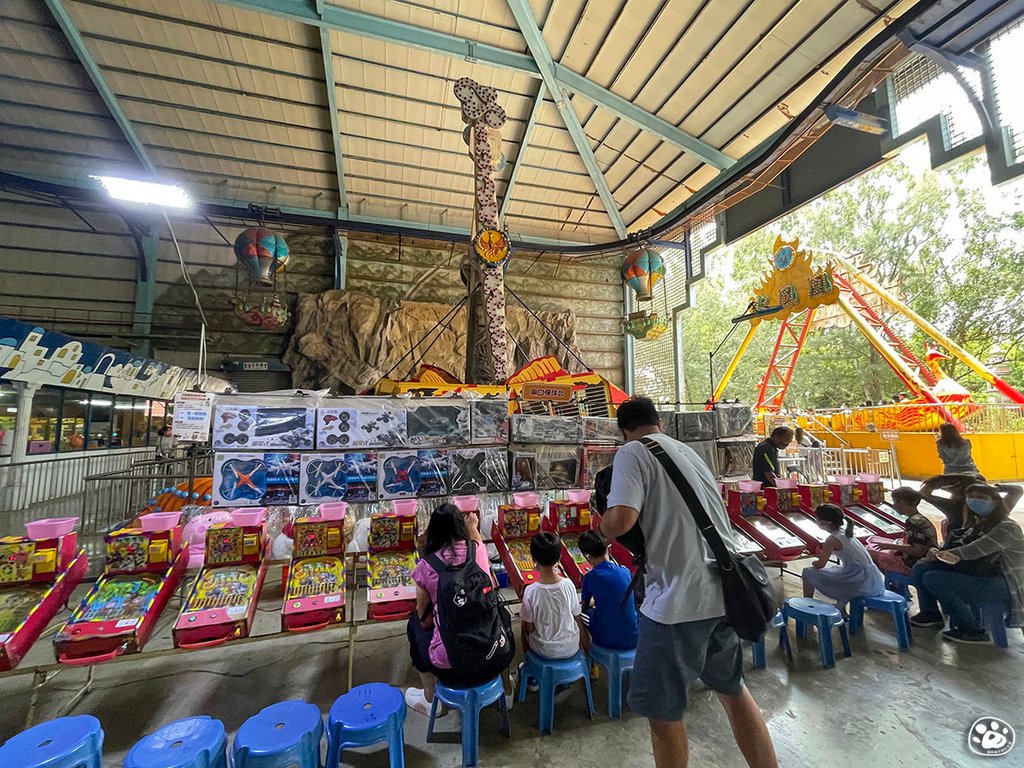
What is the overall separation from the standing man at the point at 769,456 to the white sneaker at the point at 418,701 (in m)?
3.80

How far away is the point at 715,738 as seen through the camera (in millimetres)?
2359

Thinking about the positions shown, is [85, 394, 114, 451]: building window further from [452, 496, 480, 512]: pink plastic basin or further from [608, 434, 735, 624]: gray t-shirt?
[608, 434, 735, 624]: gray t-shirt

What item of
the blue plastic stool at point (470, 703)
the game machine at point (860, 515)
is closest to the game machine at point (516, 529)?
the blue plastic stool at point (470, 703)

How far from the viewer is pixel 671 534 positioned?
1.84m

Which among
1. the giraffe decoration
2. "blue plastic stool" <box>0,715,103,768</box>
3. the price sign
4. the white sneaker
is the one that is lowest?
the white sneaker

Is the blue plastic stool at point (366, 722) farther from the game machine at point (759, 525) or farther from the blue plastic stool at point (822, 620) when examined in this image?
the game machine at point (759, 525)

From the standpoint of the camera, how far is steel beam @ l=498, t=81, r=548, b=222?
33.0ft

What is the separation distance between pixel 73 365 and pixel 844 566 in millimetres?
10412

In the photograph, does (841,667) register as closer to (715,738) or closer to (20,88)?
(715,738)

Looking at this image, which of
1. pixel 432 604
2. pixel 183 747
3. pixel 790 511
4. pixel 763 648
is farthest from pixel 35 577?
pixel 790 511

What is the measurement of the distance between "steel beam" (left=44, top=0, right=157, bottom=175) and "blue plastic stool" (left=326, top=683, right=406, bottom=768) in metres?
12.1

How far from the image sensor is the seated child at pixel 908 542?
12.0 feet

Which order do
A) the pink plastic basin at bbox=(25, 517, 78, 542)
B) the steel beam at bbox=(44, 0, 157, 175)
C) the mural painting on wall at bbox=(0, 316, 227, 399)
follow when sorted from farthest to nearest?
the steel beam at bbox=(44, 0, 157, 175) → the mural painting on wall at bbox=(0, 316, 227, 399) → the pink plastic basin at bbox=(25, 517, 78, 542)

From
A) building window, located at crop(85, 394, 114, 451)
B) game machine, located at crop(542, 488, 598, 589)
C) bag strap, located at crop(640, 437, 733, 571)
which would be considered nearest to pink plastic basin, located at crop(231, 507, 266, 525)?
game machine, located at crop(542, 488, 598, 589)
